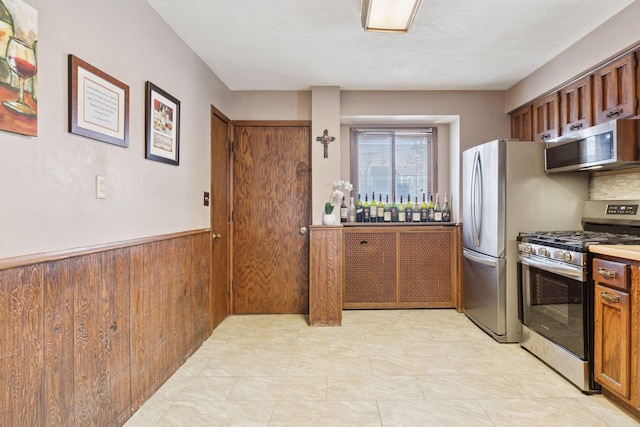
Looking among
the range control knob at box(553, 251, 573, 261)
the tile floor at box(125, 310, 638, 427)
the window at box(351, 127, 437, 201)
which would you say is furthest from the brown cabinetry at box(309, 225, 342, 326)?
the range control knob at box(553, 251, 573, 261)

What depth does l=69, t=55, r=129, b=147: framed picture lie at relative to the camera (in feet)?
5.31

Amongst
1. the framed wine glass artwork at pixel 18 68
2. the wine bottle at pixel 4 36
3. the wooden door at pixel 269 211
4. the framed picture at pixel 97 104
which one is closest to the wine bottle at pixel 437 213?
the wooden door at pixel 269 211

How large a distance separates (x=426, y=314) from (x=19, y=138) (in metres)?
3.63

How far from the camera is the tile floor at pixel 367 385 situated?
2025 millimetres

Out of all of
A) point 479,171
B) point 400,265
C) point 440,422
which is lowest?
point 440,422

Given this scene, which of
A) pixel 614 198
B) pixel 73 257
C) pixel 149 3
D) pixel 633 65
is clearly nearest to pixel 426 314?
pixel 614 198

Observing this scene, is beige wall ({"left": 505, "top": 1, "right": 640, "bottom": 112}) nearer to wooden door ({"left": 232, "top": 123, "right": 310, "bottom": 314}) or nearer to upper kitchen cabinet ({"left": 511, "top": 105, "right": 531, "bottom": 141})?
upper kitchen cabinet ({"left": 511, "top": 105, "right": 531, "bottom": 141})

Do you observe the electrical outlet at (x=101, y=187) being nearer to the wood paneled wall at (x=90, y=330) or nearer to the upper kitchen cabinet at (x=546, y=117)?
the wood paneled wall at (x=90, y=330)

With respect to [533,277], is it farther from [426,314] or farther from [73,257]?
[73,257]

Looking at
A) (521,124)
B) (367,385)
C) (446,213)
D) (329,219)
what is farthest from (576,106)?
(367,385)

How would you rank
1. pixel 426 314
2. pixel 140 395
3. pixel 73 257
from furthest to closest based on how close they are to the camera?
pixel 426 314, pixel 140 395, pixel 73 257

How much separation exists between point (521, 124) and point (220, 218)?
10.4 ft

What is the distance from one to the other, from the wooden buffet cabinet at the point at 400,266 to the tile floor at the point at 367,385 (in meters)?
0.65

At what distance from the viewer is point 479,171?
3459 millimetres
